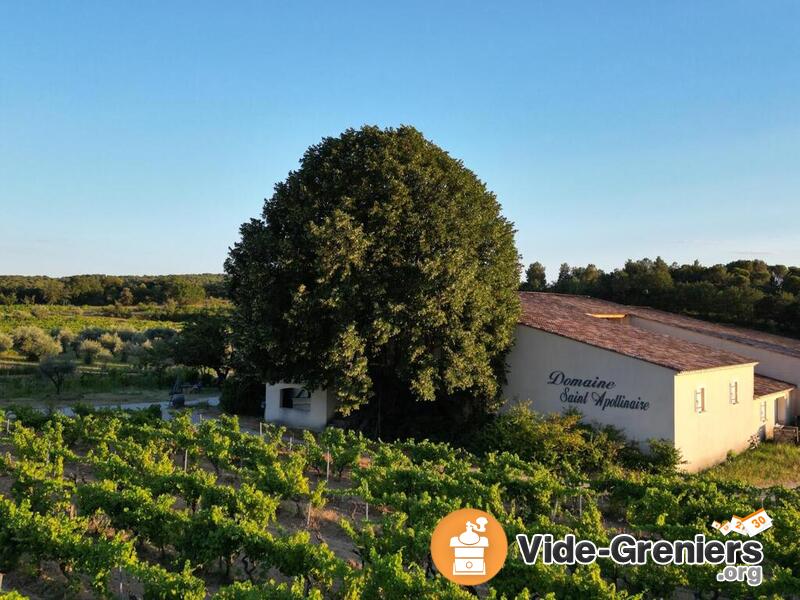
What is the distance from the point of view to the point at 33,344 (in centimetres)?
4128

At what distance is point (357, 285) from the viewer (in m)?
18.6

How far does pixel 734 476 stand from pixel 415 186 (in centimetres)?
1341

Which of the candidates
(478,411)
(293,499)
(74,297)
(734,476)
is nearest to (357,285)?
(478,411)

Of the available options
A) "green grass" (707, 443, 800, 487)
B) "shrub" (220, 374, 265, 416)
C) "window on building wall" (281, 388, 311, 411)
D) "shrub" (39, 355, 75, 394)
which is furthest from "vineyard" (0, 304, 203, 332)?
"green grass" (707, 443, 800, 487)

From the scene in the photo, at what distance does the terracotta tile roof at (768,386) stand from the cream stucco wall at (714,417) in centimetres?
76

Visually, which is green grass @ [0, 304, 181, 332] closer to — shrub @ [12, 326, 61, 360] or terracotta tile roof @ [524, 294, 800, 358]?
shrub @ [12, 326, 61, 360]

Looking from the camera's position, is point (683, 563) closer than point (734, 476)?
Yes

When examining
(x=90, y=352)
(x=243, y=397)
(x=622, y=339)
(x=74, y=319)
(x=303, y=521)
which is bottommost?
(x=303, y=521)

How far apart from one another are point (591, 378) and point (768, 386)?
10.4 metres

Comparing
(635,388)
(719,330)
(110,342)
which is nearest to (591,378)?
(635,388)

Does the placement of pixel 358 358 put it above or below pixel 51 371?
above

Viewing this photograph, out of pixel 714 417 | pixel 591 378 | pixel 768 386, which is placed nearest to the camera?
pixel 591 378

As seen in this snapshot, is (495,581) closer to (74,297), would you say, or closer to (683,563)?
(683,563)

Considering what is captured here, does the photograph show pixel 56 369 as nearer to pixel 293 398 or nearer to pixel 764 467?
pixel 293 398
